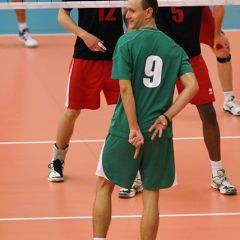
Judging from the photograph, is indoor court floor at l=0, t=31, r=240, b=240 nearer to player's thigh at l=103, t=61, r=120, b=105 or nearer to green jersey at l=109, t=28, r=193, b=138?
player's thigh at l=103, t=61, r=120, b=105

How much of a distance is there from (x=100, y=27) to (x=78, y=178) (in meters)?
1.35

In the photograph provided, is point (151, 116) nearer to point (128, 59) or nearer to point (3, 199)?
point (128, 59)

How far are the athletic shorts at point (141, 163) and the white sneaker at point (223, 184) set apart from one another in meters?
1.43

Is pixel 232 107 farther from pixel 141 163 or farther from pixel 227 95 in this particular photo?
pixel 141 163

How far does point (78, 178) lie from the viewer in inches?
232

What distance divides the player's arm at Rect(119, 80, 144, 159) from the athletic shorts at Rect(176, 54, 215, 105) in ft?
5.08

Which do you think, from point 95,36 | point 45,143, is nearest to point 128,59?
point 95,36

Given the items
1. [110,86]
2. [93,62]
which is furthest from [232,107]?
[93,62]

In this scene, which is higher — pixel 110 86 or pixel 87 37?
pixel 87 37

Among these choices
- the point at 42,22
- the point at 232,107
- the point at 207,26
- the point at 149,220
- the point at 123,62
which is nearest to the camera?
the point at 123,62

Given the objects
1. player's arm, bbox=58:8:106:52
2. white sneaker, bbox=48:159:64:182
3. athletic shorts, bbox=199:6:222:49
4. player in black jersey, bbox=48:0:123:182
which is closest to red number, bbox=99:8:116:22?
player in black jersey, bbox=48:0:123:182

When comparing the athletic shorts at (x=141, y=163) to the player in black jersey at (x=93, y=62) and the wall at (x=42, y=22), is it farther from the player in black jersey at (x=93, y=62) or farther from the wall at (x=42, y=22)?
the wall at (x=42, y=22)

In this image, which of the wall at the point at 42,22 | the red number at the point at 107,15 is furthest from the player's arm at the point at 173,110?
the wall at the point at 42,22

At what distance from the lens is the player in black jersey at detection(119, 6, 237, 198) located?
546 centimetres
